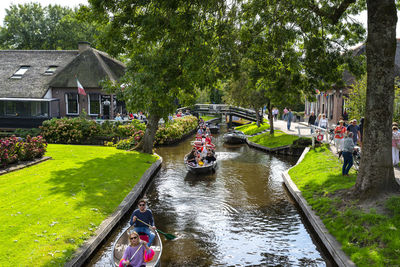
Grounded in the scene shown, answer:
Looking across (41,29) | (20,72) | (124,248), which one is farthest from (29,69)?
(124,248)

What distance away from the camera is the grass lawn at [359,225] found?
8039 millimetres

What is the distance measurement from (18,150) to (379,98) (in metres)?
15.6

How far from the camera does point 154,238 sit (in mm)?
9352

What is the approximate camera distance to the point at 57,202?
456 inches

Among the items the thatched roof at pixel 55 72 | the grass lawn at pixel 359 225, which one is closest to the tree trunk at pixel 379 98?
the grass lawn at pixel 359 225

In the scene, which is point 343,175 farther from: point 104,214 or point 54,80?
point 54,80

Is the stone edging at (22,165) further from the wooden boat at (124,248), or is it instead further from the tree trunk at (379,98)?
the tree trunk at (379,98)

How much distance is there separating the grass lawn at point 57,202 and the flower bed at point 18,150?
85 centimetres

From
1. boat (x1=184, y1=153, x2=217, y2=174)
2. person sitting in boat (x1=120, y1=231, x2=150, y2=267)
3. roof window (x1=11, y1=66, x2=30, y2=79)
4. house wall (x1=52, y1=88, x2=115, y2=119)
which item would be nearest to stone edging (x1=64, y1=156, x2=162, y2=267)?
person sitting in boat (x1=120, y1=231, x2=150, y2=267)

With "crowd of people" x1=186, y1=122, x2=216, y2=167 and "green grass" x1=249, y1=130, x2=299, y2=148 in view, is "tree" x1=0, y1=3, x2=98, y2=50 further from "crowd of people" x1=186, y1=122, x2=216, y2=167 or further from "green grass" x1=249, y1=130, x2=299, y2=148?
"crowd of people" x1=186, y1=122, x2=216, y2=167

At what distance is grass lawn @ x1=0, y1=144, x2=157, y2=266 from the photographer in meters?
8.35

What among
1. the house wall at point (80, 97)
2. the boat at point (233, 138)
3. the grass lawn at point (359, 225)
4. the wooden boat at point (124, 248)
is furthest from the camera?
the house wall at point (80, 97)

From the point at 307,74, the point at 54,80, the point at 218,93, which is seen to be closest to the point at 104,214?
the point at 307,74

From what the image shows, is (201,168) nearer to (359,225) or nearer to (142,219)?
(142,219)
